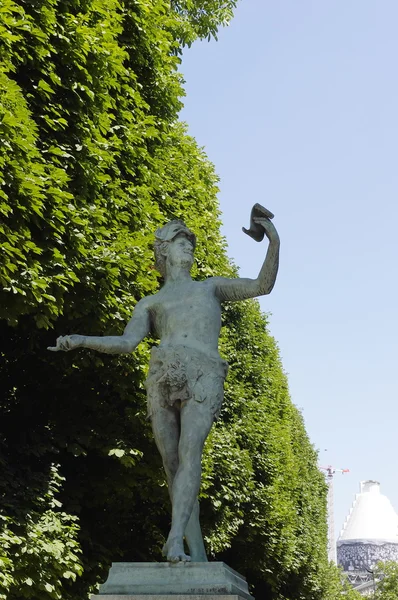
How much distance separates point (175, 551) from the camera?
6.96 meters

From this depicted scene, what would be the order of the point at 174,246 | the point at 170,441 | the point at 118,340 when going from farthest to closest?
the point at 174,246, the point at 118,340, the point at 170,441

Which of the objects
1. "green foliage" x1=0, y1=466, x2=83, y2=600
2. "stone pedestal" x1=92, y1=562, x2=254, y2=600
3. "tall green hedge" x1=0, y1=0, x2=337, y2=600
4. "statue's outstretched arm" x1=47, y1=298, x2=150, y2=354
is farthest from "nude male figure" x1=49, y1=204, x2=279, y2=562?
"green foliage" x1=0, y1=466, x2=83, y2=600

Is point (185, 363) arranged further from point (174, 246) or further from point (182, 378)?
point (174, 246)

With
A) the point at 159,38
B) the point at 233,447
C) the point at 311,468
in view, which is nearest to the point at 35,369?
the point at 159,38

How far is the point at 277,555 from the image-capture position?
3148 cm

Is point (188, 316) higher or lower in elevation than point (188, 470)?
higher

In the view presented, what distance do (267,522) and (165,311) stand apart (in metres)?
22.5

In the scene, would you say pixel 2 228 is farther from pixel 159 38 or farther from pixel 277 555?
pixel 277 555

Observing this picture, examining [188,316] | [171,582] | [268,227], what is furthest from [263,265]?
[171,582]

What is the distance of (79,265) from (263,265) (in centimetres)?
606

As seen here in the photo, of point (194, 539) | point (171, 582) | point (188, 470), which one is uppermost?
point (188, 470)

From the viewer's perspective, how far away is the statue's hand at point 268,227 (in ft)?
26.0

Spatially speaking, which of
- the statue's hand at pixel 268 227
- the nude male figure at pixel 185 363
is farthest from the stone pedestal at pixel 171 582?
the statue's hand at pixel 268 227

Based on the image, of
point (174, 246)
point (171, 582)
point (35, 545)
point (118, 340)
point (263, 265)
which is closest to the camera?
point (171, 582)
